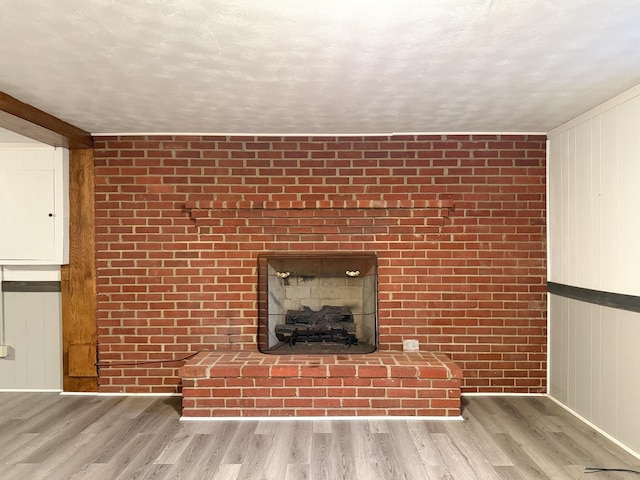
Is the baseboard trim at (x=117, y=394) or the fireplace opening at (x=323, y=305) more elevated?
the fireplace opening at (x=323, y=305)

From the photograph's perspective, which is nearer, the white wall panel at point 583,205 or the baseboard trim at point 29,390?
the white wall panel at point 583,205

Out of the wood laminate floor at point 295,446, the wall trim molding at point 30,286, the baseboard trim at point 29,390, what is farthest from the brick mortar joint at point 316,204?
the baseboard trim at point 29,390

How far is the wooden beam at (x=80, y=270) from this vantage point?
13.7ft

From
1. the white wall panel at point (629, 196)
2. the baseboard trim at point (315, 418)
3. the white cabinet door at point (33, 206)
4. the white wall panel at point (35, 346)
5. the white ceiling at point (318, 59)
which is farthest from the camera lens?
the white wall panel at point (35, 346)

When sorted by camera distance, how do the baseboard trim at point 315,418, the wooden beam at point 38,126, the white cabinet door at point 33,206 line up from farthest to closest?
the white cabinet door at point 33,206
the baseboard trim at point 315,418
the wooden beam at point 38,126

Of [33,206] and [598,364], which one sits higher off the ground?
[33,206]

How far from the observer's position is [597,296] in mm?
3346

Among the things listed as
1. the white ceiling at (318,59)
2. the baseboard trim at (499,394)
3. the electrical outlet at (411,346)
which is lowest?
the baseboard trim at (499,394)

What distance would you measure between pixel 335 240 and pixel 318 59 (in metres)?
1.95

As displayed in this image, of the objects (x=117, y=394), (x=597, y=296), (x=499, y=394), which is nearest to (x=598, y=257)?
(x=597, y=296)

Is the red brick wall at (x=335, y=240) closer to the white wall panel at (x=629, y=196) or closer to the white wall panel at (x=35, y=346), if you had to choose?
the white wall panel at (x=35, y=346)

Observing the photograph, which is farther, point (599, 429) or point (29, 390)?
point (29, 390)

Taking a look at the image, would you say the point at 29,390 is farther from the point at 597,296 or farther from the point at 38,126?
the point at 597,296

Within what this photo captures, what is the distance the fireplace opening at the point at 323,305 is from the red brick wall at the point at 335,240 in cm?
12
